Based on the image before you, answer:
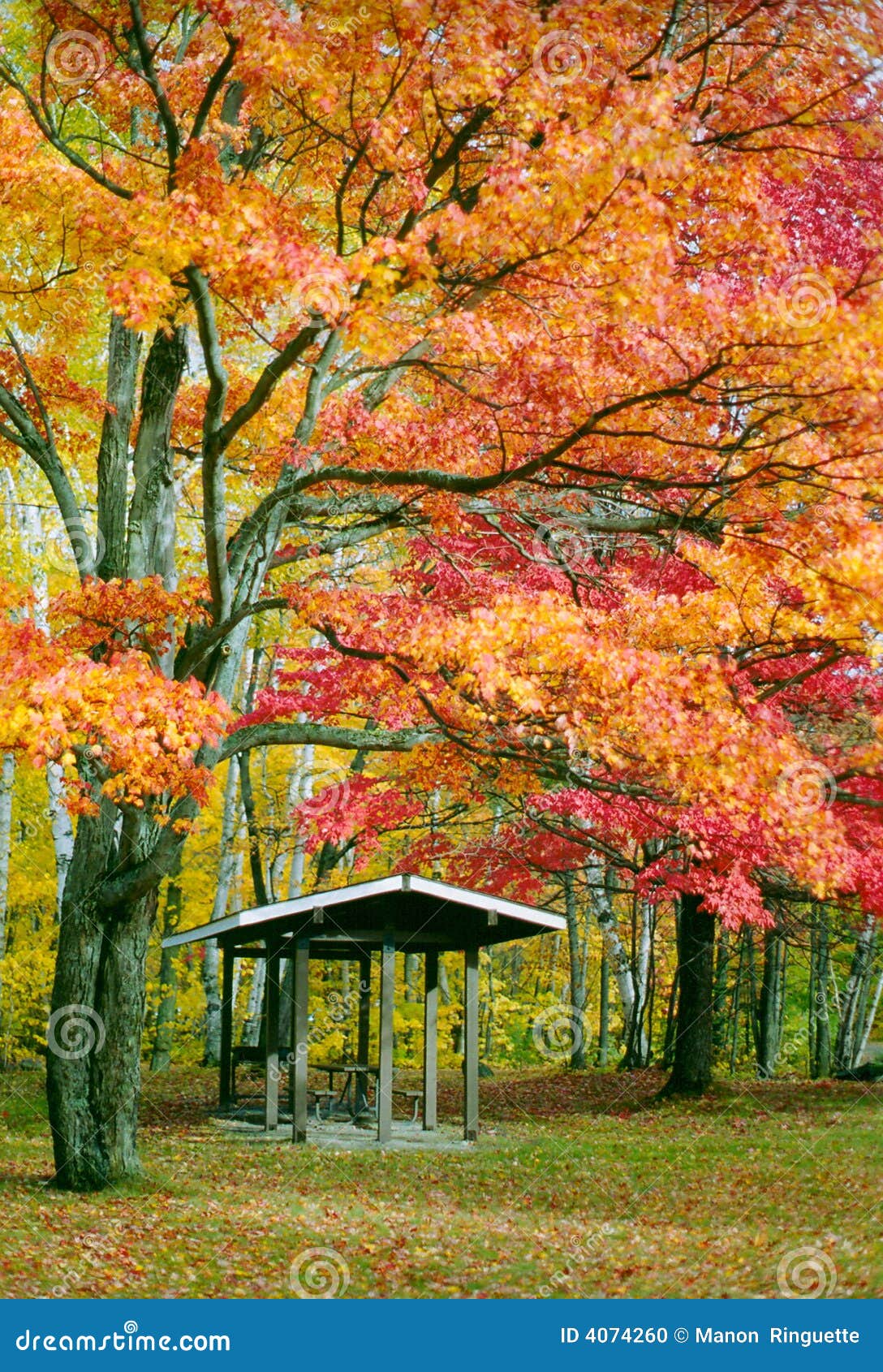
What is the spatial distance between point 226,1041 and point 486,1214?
7.80 meters

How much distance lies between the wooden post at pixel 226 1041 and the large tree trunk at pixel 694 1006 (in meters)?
5.70

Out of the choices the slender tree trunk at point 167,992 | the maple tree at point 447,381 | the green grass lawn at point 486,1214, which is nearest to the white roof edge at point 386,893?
the maple tree at point 447,381

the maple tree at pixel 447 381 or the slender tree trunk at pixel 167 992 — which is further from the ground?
the maple tree at pixel 447 381

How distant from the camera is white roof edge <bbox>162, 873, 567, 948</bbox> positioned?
40.8 ft

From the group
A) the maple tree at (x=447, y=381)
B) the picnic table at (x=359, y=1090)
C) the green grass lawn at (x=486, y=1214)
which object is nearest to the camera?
the maple tree at (x=447, y=381)

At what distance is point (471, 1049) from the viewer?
14.1 metres

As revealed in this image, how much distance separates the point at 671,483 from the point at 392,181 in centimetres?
293

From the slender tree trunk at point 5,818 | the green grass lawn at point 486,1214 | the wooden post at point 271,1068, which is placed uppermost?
the slender tree trunk at point 5,818

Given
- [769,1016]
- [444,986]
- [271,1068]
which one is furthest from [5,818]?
[769,1016]

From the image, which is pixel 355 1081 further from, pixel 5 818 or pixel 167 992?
pixel 167 992

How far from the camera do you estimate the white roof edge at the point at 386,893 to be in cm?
1245

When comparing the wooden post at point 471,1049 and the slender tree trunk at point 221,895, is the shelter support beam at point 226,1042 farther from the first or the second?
the wooden post at point 471,1049

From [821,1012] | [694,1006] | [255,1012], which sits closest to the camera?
[694,1006]

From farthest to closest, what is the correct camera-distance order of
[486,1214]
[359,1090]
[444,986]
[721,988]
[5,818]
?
[444,986] < [721,988] < [5,818] < [359,1090] < [486,1214]
